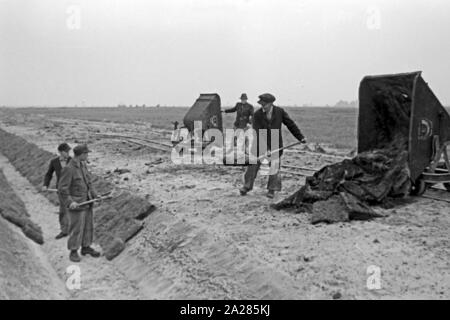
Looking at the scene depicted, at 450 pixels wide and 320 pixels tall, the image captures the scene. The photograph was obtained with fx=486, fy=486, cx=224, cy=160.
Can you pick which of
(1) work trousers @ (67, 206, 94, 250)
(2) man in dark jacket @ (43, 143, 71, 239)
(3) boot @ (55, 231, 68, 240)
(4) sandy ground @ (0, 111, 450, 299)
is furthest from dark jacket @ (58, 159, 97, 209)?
(3) boot @ (55, 231, 68, 240)

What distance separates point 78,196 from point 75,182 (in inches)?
8.5

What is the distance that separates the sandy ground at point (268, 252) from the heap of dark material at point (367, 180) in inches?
9.6

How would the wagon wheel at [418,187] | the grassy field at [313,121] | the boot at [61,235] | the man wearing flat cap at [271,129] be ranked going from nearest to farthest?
1. the wagon wheel at [418,187]
2. the man wearing flat cap at [271,129]
3. the boot at [61,235]
4. the grassy field at [313,121]

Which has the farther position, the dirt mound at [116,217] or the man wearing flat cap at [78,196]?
the dirt mound at [116,217]

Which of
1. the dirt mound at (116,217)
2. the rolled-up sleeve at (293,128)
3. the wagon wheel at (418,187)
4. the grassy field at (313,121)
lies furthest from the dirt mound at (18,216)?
the grassy field at (313,121)

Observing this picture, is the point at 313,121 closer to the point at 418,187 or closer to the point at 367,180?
the point at 418,187

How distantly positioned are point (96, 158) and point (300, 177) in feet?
26.4

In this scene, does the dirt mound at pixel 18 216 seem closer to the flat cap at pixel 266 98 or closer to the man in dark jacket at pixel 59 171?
the man in dark jacket at pixel 59 171

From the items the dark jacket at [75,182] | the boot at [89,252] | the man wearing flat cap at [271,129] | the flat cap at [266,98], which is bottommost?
the boot at [89,252]

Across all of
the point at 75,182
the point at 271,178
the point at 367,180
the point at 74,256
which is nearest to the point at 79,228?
the point at 74,256

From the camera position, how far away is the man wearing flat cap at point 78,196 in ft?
22.9

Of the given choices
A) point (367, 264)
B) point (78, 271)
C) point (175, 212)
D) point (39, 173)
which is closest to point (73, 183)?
point (78, 271)
